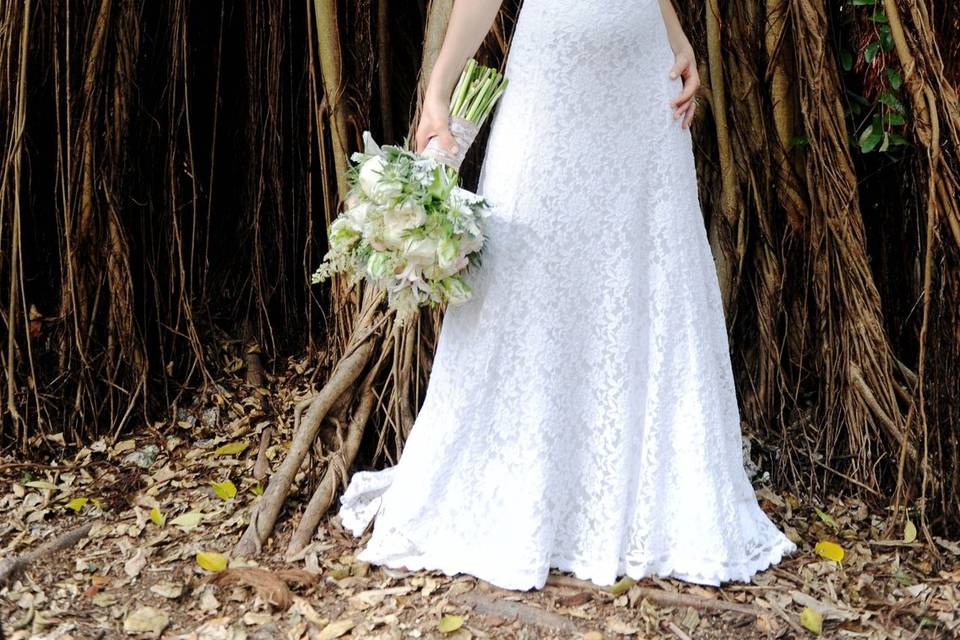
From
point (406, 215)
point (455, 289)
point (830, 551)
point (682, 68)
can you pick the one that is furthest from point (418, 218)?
point (830, 551)

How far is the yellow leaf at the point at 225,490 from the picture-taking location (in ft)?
7.81

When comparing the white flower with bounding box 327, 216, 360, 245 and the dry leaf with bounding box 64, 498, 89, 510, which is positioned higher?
the white flower with bounding box 327, 216, 360, 245

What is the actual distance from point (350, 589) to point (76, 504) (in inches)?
33.1

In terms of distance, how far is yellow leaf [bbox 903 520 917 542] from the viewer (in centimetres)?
215

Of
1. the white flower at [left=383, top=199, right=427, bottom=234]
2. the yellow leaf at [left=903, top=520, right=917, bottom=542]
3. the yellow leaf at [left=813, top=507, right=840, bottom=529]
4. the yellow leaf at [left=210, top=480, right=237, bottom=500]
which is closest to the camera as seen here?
the white flower at [left=383, top=199, right=427, bottom=234]

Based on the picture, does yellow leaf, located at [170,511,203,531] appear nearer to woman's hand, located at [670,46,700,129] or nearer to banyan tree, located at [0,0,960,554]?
banyan tree, located at [0,0,960,554]

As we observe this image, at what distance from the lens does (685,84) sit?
1.94 meters

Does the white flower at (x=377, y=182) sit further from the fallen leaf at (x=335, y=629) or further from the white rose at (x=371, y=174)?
the fallen leaf at (x=335, y=629)

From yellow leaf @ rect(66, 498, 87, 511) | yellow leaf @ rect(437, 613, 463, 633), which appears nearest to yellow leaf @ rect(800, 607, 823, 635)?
yellow leaf @ rect(437, 613, 463, 633)

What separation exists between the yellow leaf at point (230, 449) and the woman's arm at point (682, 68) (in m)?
1.51

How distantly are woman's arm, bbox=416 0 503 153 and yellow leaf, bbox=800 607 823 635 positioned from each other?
109 cm

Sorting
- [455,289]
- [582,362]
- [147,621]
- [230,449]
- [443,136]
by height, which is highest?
[443,136]

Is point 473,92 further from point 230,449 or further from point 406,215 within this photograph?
point 230,449

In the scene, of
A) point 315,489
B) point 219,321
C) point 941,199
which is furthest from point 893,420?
point 219,321
